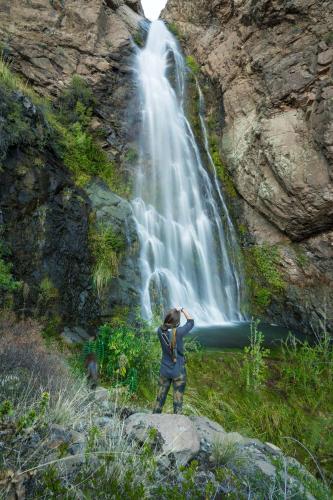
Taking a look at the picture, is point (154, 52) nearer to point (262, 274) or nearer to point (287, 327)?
point (262, 274)

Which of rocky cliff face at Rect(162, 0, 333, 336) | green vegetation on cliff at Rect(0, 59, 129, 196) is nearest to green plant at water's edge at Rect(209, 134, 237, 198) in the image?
rocky cliff face at Rect(162, 0, 333, 336)

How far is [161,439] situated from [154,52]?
57.1 feet

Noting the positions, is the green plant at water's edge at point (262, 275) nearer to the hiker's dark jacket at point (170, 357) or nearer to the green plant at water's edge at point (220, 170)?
the green plant at water's edge at point (220, 170)

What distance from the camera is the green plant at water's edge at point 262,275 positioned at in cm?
1241

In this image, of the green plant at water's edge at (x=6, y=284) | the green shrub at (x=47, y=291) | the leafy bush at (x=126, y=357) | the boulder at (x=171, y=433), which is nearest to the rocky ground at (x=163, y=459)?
the boulder at (x=171, y=433)

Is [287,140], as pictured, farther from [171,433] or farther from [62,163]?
[171,433]

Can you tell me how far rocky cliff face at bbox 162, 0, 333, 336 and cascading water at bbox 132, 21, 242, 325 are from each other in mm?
1385

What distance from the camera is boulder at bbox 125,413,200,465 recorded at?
303 cm

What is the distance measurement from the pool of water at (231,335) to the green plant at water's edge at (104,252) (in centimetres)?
250

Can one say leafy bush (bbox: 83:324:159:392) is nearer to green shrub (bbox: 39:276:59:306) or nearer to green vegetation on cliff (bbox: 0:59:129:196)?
green shrub (bbox: 39:276:59:306)

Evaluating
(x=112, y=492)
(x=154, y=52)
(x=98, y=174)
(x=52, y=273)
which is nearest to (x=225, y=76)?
(x=154, y=52)

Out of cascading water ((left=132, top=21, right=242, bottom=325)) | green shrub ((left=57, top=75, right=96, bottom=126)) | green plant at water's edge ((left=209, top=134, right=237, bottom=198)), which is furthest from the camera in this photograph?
green plant at water's edge ((left=209, top=134, right=237, bottom=198))

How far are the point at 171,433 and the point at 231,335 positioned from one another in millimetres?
6429

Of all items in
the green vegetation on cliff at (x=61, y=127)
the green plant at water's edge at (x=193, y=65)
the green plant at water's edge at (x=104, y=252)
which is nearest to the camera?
the green vegetation on cliff at (x=61, y=127)
